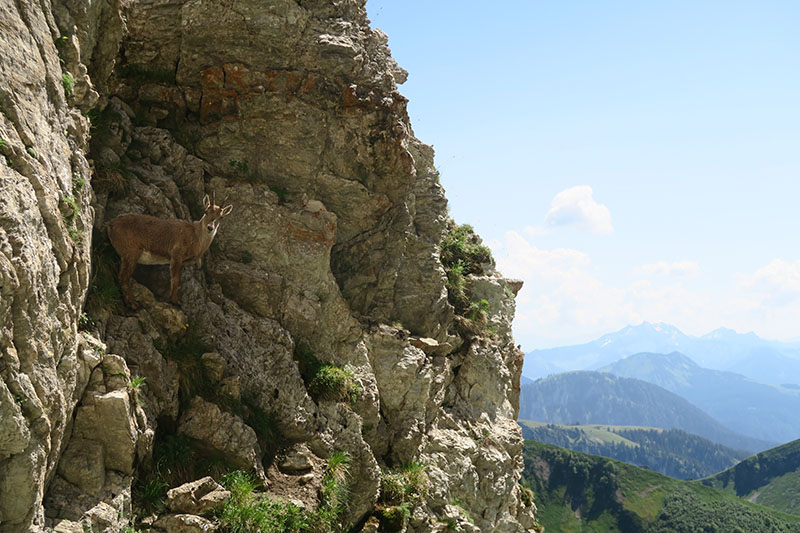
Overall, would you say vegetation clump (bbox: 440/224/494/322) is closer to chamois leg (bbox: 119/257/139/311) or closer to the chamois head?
the chamois head

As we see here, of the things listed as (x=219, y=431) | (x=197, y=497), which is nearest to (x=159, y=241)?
(x=219, y=431)

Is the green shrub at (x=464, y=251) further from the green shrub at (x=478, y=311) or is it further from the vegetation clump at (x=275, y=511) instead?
the vegetation clump at (x=275, y=511)

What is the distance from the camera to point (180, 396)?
1170cm

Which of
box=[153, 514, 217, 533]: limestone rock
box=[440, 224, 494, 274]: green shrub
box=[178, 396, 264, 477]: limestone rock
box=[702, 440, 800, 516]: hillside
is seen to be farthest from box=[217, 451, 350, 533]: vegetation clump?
box=[702, 440, 800, 516]: hillside

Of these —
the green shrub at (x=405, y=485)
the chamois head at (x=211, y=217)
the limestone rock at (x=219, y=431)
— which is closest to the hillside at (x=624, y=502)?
the green shrub at (x=405, y=485)

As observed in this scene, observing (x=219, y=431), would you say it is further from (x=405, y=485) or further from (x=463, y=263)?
(x=463, y=263)

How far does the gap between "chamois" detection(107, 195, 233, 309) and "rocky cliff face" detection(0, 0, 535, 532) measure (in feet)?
1.53

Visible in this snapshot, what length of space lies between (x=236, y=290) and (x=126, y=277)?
3575 millimetres

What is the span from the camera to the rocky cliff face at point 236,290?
851 centimetres

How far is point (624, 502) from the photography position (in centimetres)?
14188

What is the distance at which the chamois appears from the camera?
11656mm

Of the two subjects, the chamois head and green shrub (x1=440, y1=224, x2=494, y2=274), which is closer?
the chamois head

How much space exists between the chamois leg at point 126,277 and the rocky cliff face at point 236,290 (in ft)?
0.69

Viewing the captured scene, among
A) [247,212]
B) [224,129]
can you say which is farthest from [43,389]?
A: [224,129]
